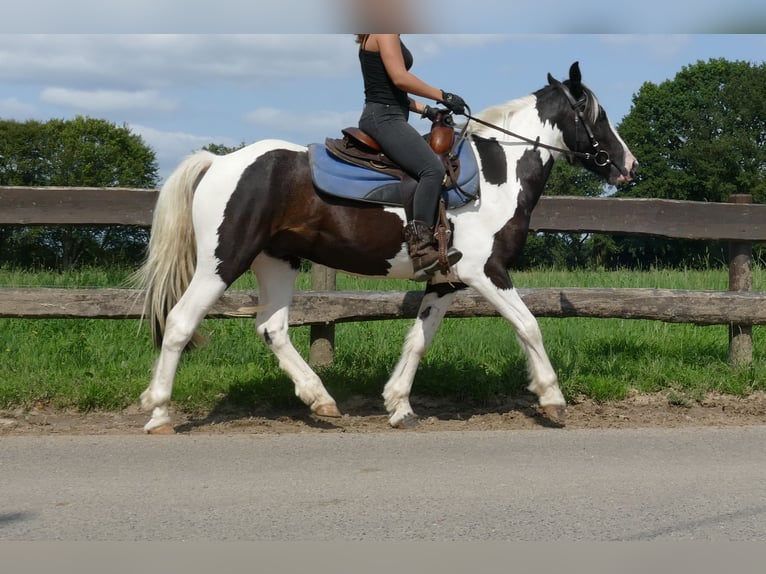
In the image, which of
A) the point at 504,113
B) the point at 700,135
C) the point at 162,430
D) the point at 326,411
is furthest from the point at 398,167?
the point at 700,135

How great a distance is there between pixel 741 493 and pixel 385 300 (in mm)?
3521

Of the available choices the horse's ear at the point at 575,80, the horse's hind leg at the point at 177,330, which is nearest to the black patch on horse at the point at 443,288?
the horse's hind leg at the point at 177,330

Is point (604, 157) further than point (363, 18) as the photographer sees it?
Yes

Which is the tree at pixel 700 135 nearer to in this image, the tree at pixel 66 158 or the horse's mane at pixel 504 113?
the tree at pixel 66 158

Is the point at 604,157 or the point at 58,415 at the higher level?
the point at 604,157

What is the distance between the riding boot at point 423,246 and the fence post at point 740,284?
123 inches

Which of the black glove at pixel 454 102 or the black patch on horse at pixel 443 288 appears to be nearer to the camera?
the black glove at pixel 454 102

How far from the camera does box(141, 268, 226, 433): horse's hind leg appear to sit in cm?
625

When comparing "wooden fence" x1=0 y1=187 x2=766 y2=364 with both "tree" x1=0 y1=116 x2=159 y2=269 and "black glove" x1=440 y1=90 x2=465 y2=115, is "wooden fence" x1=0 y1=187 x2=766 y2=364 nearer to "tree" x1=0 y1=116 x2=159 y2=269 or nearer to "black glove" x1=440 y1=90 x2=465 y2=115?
"black glove" x1=440 y1=90 x2=465 y2=115

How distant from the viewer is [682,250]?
41.2 metres

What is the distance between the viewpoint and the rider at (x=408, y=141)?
20.5 feet

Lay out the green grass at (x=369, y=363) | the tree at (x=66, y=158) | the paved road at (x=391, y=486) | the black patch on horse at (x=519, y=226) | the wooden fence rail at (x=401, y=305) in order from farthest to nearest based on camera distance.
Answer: the tree at (x=66, y=158), the wooden fence rail at (x=401, y=305), the green grass at (x=369, y=363), the black patch on horse at (x=519, y=226), the paved road at (x=391, y=486)

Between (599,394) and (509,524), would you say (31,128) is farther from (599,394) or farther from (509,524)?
(509,524)

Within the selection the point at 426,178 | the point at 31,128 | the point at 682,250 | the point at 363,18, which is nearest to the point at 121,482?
the point at 426,178
